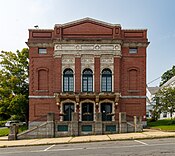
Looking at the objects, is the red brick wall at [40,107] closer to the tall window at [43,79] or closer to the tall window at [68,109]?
the tall window at [68,109]

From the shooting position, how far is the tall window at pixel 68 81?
36875 mm

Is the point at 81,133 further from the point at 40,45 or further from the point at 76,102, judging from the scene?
the point at 40,45

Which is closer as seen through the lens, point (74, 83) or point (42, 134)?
point (42, 134)

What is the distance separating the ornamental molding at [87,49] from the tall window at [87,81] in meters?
2.35

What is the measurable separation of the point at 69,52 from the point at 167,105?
43.5ft

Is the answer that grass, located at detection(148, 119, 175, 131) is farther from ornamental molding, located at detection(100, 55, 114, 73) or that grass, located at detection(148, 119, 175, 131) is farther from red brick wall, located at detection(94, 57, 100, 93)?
ornamental molding, located at detection(100, 55, 114, 73)

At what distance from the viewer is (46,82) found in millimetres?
37344

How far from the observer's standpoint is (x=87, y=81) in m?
37.1

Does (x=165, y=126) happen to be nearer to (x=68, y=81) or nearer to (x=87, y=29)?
(x=68, y=81)

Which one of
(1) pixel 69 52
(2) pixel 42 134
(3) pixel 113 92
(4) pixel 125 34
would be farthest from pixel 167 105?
(2) pixel 42 134

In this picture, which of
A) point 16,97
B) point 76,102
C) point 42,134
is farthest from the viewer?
point 16,97

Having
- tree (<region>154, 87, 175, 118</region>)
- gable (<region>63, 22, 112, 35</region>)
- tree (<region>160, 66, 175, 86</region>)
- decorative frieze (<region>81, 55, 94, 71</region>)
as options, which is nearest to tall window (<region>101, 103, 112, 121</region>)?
decorative frieze (<region>81, 55, 94, 71</region>)

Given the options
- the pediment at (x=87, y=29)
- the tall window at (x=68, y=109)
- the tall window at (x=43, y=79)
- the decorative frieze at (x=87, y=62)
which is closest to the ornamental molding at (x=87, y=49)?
the decorative frieze at (x=87, y=62)

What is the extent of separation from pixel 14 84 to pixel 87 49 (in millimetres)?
12053
